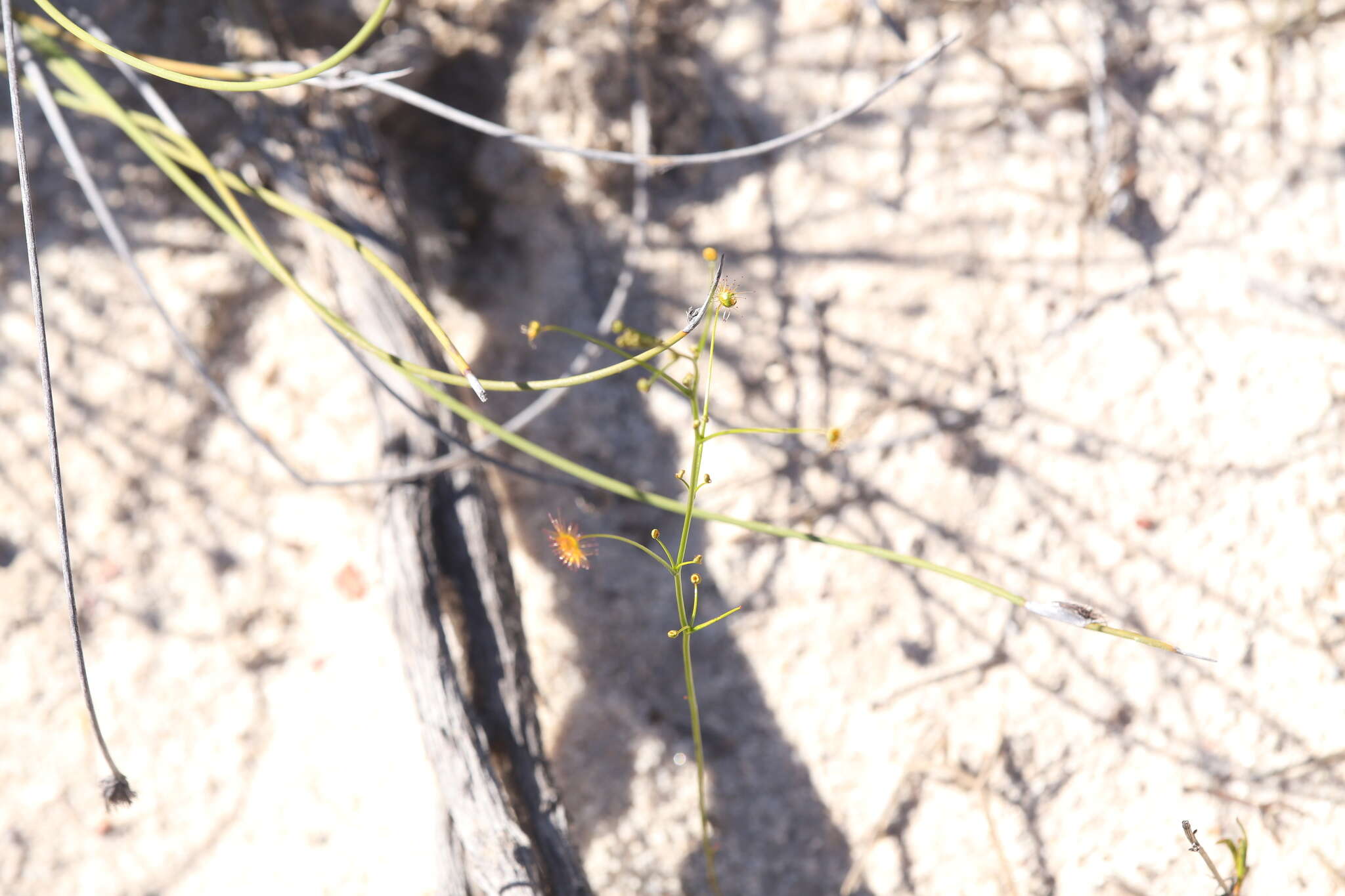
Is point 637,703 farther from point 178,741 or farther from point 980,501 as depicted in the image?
point 178,741

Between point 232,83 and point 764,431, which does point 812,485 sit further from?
point 232,83

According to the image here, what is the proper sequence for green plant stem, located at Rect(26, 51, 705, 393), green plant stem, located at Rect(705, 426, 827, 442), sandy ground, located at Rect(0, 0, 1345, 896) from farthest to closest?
sandy ground, located at Rect(0, 0, 1345, 896), green plant stem, located at Rect(26, 51, 705, 393), green plant stem, located at Rect(705, 426, 827, 442)

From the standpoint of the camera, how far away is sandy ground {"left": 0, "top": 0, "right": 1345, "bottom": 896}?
136 centimetres

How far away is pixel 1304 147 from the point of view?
138 cm

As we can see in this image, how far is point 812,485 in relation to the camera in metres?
1.51

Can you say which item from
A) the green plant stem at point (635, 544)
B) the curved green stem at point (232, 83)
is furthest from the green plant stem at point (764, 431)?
the curved green stem at point (232, 83)

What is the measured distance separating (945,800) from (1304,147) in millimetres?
1192

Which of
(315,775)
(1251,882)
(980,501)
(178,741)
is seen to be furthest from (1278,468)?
(178,741)

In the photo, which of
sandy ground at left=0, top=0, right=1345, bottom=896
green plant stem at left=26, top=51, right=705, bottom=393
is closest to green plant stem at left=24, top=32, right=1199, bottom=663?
green plant stem at left=26, top=51, right=705, bottom=393

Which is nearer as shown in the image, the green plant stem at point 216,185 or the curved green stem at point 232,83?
the curved green stem at point 232,83

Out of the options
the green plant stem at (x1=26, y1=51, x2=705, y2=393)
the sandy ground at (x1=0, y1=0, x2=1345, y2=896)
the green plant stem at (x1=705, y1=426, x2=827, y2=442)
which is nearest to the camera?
the green plant stem at (x1=705, y1=426, x2=827, y2=442)

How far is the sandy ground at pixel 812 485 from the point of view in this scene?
1355mm

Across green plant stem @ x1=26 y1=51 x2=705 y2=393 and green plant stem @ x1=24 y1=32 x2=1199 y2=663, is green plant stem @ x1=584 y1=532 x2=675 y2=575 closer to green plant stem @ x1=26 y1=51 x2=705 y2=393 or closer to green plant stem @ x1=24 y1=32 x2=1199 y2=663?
green plant stem @ x1=24 y1=32 x2=1199 y2=663

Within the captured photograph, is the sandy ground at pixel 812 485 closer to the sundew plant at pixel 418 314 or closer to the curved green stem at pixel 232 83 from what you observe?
the sundew plant at pixel 418 314
